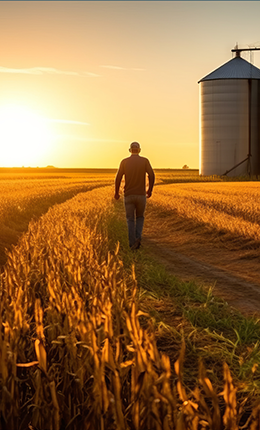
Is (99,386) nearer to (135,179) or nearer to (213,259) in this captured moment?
(135,179)

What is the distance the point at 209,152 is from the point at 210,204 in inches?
1165

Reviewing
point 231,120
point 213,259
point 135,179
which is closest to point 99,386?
point 135,179

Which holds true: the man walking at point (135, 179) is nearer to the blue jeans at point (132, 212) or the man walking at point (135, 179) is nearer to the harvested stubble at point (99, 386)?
the blue jeans at point (132, 212)

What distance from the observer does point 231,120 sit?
47125mm

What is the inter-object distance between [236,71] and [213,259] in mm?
40719

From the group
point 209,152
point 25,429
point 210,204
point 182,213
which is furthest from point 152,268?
point 209,152

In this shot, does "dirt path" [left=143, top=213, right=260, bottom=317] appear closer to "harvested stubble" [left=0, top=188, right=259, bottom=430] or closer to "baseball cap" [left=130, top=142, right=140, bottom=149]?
"baseball cap" [left=130, top=142, right=140, bottom=149]

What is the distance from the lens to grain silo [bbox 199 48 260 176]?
47219 millimetres

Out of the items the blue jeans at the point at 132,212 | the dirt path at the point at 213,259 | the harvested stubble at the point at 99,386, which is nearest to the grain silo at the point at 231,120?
the dirt path at the point at 213,259

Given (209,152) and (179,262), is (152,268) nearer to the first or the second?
(179,262)

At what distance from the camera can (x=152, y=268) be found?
362 inches

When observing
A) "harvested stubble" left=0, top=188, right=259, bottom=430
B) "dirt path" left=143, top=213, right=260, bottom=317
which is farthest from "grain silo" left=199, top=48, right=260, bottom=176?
"harvested stubble" left=0, top=188, right=259, bottom=430

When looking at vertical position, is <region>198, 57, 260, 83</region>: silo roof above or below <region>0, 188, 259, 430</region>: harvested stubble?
above

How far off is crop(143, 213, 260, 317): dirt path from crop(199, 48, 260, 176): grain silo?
32.6m
